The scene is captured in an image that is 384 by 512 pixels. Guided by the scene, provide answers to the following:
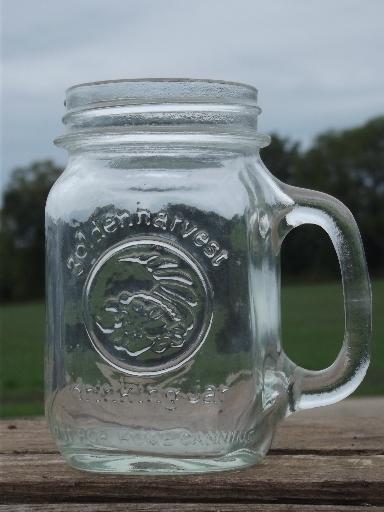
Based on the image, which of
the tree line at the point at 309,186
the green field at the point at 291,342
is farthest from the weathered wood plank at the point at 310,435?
the tree line at the point at 309,186

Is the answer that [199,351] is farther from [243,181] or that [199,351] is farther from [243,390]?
[243,181]

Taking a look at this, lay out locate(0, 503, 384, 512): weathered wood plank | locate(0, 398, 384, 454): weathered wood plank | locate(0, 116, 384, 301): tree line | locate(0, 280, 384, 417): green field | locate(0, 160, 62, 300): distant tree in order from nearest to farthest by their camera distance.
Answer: locate(0, 503, 384, 512): weathered wood plank → locate(0, 398, 384, 454): weathered wood plank → locate(0, 280, 384, 417): green field → locate(0, 116, 384, 301): tree line → locate(0, 160, 62, 300): distant tree

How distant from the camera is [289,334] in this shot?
38.5 feet

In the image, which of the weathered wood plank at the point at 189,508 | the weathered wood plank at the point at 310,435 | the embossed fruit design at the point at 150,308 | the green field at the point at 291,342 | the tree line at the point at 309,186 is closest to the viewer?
the weathered wood plank at the point at 189,508

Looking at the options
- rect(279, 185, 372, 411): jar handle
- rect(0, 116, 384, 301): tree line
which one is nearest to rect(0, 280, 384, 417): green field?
rect(0, 116, 384, 301): tree line

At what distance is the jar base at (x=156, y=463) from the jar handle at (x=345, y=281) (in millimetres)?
159

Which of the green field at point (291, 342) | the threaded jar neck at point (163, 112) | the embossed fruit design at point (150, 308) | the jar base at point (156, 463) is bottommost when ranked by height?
the green field at point (291, 342)

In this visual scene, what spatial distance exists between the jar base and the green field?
2.75 m

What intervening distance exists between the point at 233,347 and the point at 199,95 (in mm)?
360

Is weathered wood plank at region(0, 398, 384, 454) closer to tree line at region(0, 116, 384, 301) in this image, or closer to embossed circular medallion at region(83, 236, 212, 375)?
embossed circular medallion at region(83, 236, 212, 375)

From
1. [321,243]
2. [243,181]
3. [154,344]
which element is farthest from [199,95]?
[321,243]

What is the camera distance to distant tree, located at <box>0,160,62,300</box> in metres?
23.4

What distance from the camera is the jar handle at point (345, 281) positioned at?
139cm

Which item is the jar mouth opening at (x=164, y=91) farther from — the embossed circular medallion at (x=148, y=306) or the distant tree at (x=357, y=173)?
the distant tree at (x=357, y=173)
